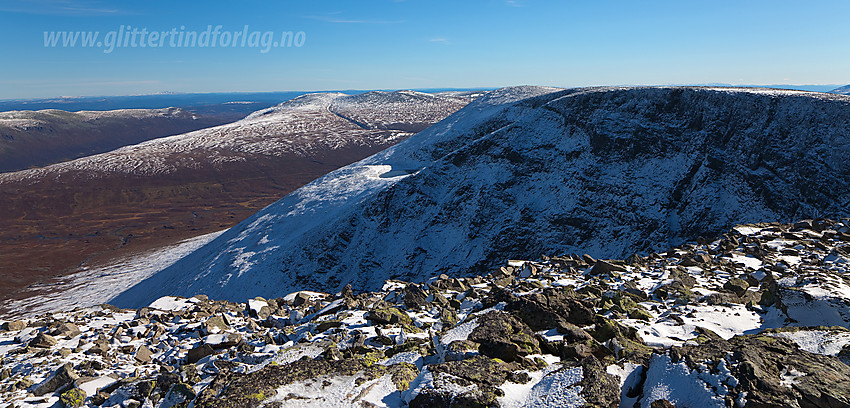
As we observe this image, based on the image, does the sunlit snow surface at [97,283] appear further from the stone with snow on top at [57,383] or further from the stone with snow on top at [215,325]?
the stone with snow on top at [57,383]

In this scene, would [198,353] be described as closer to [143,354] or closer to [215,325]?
[143,354]

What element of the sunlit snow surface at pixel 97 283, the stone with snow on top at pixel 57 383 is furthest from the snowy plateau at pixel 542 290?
the sunlit snow surface at pixel 97 283

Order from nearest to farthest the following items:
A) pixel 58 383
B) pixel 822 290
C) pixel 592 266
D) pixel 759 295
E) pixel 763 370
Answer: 1. pixel 763 370
2. pixel 58 383
3. pixel 822 290
4. pixel 759 295
5. pixel 592 266

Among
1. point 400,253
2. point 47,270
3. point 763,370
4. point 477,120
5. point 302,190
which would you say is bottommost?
point 47,270

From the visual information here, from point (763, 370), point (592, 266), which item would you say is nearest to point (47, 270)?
point (592, 266)

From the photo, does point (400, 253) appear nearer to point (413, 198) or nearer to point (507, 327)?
point (413, 198)

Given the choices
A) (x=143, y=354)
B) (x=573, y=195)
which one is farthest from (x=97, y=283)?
(x=573, y=195)
